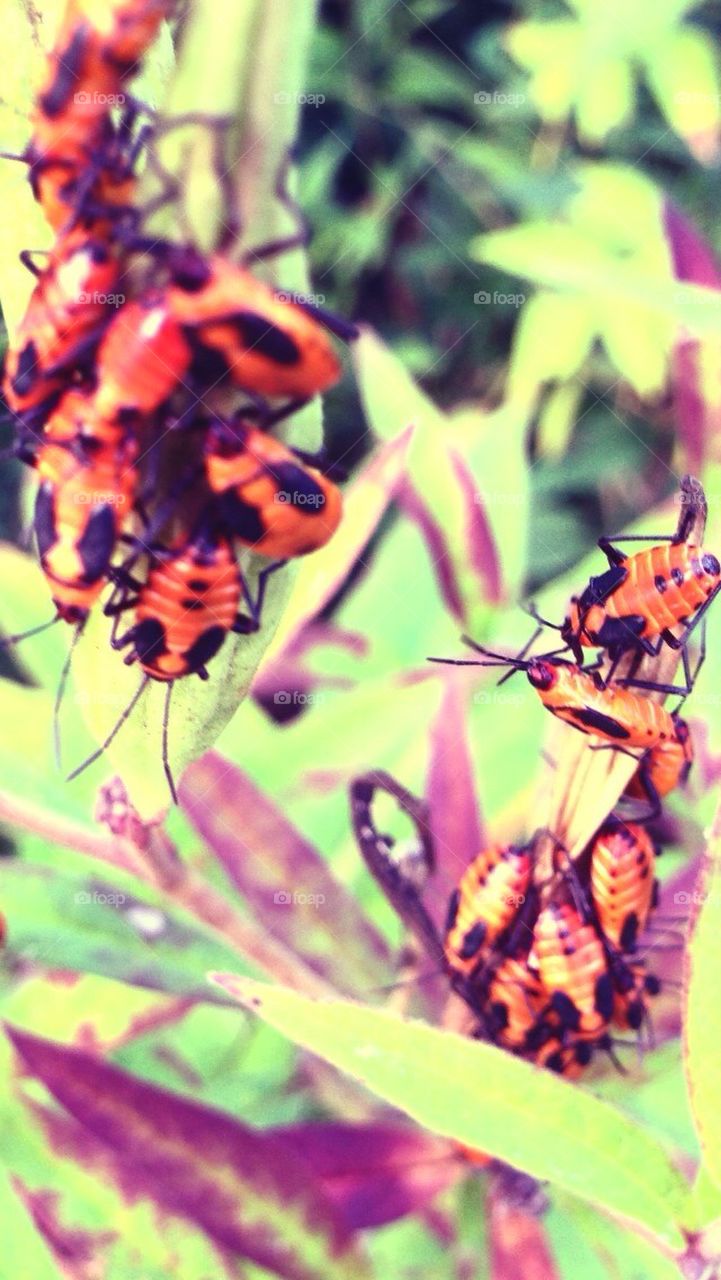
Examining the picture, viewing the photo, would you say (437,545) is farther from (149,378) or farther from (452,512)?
(149,378)

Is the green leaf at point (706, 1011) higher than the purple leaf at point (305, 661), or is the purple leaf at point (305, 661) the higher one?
the green leaf at point (706, 1011)

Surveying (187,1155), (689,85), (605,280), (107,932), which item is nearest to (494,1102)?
(187,1155)

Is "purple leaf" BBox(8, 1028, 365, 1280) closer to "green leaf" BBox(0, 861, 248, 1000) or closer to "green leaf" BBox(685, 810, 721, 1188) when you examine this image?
"green leaf" BBox(0, 861, 248, 1000)

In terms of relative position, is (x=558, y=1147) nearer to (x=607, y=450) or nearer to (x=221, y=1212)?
(x=221, y=1212)

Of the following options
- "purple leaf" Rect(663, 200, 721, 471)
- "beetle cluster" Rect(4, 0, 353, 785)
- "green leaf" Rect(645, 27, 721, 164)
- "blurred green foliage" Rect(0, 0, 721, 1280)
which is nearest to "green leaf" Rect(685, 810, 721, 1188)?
→ "blurred green foliage" Rect(0, 0, 721, 1280)

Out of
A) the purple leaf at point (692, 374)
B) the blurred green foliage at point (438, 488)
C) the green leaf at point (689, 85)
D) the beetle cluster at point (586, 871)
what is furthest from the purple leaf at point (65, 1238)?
the green leaf at point (689, 85)

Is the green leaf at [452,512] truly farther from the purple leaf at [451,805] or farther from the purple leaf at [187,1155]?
the purple leaf at [187,1155]

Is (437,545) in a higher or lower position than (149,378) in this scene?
lower

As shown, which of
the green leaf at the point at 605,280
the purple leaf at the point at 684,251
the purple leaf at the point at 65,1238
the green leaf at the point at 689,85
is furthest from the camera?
the green leaf at the point at 689,85
